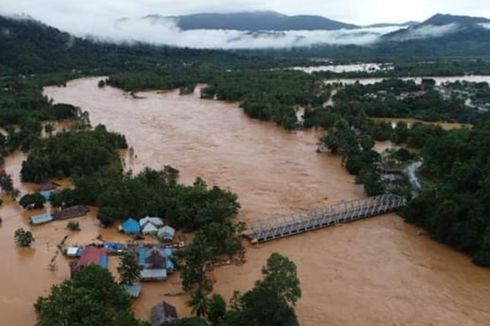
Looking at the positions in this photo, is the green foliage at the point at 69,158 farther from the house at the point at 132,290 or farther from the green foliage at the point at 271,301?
the green foliage at the point at 271,301

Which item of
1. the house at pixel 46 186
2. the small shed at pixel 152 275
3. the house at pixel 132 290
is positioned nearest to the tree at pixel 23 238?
the small shed at pixel 152 275

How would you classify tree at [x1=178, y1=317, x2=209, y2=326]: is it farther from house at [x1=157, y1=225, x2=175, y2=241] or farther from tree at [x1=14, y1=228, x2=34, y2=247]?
tree at [x1=14, y1=228, x2=34, y2=247]

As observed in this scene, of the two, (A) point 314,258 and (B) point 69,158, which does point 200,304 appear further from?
(B) point 69,158

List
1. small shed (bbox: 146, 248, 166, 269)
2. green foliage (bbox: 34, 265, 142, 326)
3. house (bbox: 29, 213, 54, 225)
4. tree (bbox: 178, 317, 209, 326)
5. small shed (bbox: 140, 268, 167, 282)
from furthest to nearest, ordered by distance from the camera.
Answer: house (bbox: 29, 213, 54, 225)
small shed (bbox: 146, 248, 166, 269)
small shed (bbox: 140, 268, 167, 282)
tree (bbox: 178, 317, 209, 326)
green foliage (bbox: 34, 265, 142, 326)

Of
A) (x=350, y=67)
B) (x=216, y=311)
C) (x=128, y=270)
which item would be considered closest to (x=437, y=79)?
(x=350, y=67)

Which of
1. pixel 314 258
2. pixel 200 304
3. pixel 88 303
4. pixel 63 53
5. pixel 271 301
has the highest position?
pixel 63 53

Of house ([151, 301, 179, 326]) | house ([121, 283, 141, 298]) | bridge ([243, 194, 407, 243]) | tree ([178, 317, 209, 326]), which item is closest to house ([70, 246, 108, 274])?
house ([121, 283, 141, 298])
